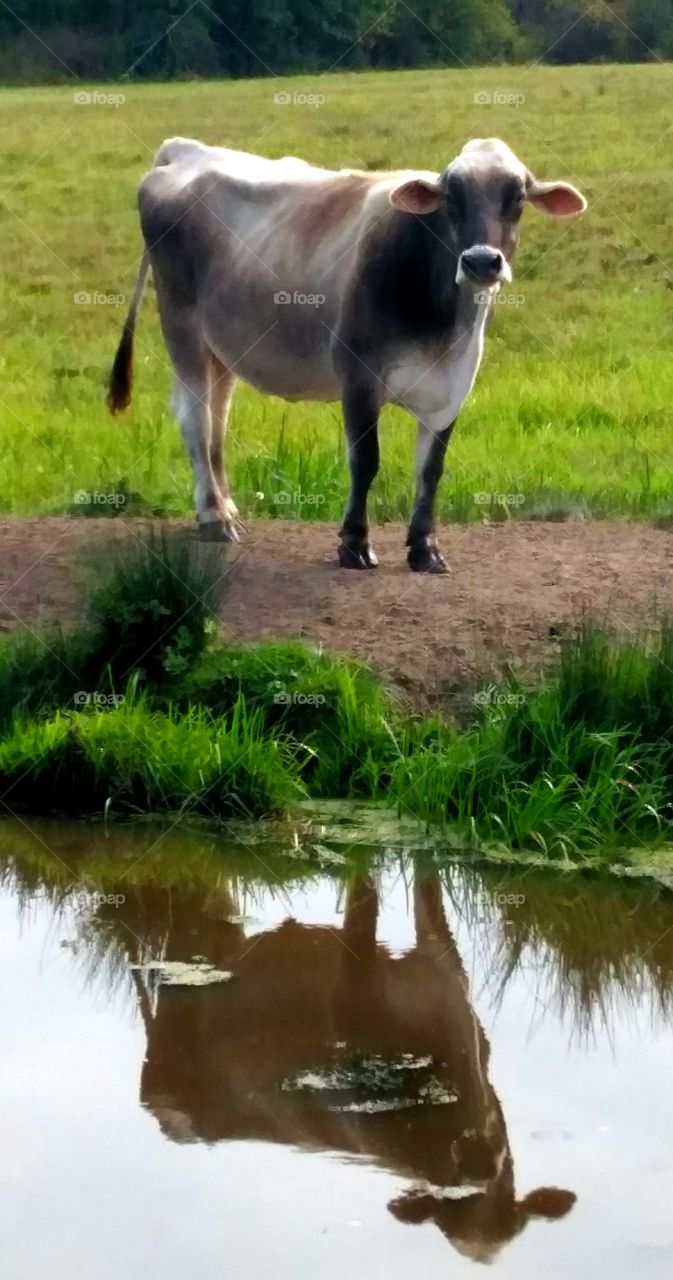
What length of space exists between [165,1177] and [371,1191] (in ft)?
1.30

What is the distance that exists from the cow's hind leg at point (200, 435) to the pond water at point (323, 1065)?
311 cm

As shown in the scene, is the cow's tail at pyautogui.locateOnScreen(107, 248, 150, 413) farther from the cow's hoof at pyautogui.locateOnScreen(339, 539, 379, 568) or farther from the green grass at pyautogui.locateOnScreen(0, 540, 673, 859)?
the green grass at pyautogui.locateOnScreen(0, 540, 673, 859)

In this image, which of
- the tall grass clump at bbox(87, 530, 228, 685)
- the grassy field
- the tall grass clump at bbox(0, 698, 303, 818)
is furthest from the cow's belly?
the tall grass clump at bbox(0, 698, 303, 818)

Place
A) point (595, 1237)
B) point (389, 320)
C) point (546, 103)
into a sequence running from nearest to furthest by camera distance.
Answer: point (595, 1237) → point (389, 320) → point (546, 103)

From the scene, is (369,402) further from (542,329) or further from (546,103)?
(546,103)

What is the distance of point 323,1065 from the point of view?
509 centimetres

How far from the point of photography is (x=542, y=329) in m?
17.6

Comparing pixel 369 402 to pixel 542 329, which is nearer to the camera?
pixel 369 402

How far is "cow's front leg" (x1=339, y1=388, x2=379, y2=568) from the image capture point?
894 centimetres

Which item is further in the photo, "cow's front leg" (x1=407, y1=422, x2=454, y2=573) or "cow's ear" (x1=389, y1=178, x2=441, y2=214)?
"cow's front leg" (x1=407, y1=422, x2=454, y2=573)

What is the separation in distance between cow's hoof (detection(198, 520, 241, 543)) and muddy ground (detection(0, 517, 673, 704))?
0.28ft

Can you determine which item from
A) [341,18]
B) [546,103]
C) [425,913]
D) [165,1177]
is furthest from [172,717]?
[546,103]

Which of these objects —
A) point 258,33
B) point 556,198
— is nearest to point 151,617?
point 556,198

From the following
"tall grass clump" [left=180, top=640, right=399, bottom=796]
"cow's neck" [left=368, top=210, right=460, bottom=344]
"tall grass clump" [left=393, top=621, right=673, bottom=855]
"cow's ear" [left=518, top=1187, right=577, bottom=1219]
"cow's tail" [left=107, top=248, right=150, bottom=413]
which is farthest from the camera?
"cow's tail" [left=107, top=248, right=150, bottom=413]
